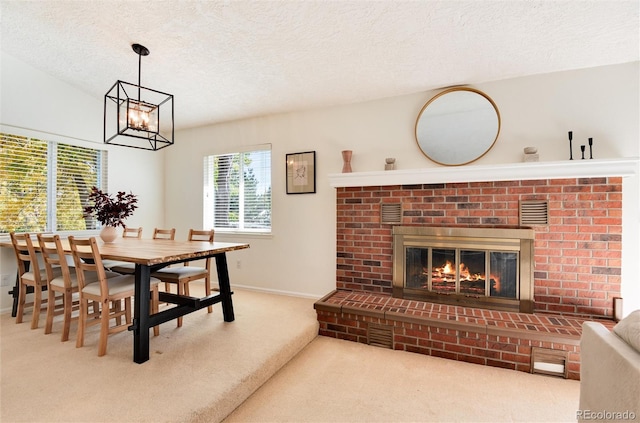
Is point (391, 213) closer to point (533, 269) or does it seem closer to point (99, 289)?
point (533, 269)

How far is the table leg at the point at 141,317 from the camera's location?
2.14 metres

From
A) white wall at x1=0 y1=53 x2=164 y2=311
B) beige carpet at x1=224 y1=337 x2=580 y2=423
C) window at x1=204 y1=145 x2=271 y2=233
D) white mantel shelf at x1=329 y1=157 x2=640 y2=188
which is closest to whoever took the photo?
beige carpet at x1=224 y1=337 x2=580 y2=423

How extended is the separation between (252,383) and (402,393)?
0.98 meters

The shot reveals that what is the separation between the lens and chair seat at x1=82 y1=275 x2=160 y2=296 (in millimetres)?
2298

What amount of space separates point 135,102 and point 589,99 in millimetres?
3773

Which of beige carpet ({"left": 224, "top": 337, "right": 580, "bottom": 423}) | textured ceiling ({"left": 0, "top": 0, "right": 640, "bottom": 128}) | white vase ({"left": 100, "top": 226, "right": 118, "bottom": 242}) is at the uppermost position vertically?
textured ceiling ({"left": 0, "top": 0, "right": 640, "bottom": 128})

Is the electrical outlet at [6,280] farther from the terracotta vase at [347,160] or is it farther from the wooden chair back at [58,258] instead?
the terracotta vase at [347,160]

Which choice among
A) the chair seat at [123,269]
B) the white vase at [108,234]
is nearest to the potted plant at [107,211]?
the white vase at [108,234]

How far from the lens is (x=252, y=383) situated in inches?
79.7

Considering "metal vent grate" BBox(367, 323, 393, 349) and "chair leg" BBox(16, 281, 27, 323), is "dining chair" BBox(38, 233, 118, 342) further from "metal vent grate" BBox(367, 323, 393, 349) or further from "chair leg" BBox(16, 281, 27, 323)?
"metal vent grate" BBox(367, 323, 393, 349)

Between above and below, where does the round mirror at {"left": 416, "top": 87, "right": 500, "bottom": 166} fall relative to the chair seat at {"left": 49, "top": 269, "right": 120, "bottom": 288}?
above

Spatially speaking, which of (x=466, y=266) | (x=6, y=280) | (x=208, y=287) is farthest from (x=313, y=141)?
(x=6, y=280)

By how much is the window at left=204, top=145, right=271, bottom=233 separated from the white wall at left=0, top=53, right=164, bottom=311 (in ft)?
2.92


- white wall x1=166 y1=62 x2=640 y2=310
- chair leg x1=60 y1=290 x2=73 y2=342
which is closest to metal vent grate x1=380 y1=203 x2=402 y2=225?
white wall x1=166 y1=62 x2=640 y2=310
